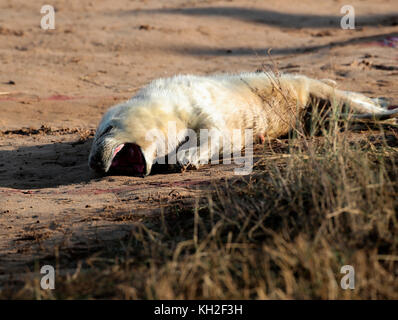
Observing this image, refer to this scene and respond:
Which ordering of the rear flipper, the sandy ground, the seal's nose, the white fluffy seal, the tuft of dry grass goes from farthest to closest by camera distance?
the rear flipper → the white fluffy seal → the seal's nose → the sandy ground → the tuft of dry grass

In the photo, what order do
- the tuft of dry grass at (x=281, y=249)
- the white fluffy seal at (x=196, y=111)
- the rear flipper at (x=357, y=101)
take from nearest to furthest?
1. the tuft of dry grass at (x=281, y=249)
2. the white fluffy seal at (x=196, y=111)
3. the rear flipper at (x=357, y=101)

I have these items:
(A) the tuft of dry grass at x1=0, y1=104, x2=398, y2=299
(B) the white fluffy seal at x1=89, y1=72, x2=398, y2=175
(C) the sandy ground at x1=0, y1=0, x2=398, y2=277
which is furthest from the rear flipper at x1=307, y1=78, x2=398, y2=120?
(A) the tuft of dry grass at x1=0, y1=104, x2=398, y2=299

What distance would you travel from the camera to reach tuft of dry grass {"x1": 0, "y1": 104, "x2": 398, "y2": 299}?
210 cm

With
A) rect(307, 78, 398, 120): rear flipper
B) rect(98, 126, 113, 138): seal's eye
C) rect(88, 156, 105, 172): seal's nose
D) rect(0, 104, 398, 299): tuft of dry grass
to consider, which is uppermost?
rect(307, 78, 398, 120): rear flipper

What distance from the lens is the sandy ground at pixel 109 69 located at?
3.29m

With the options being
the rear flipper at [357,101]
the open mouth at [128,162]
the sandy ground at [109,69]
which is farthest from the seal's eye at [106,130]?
the rear flipper at [357,101]

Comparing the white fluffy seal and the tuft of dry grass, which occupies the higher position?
the white fluffy seal

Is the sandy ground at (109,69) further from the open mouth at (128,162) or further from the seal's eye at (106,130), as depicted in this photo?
the seal's eye at (106,130)

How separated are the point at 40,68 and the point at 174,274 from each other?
6247mm

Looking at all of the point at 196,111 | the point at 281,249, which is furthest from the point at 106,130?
the point at 281,249

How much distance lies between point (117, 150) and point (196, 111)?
0.82 metres

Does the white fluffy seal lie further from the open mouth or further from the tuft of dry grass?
the tuft of dry grass
